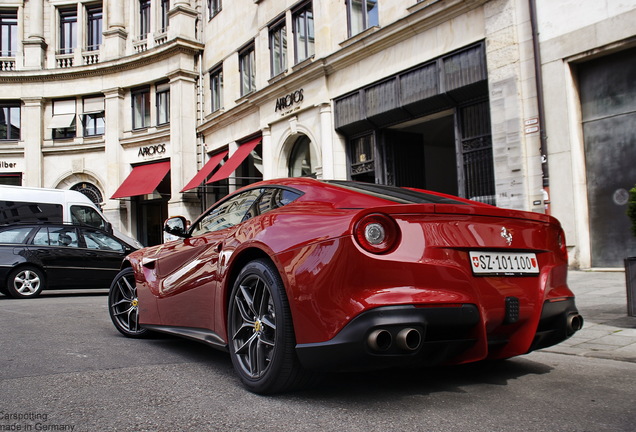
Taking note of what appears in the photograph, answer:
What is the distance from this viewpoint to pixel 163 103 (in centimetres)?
2516

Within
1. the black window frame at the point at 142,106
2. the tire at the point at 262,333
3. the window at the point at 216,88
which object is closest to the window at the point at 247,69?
the window at the point at 216,88

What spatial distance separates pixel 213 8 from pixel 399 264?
74.9 ft

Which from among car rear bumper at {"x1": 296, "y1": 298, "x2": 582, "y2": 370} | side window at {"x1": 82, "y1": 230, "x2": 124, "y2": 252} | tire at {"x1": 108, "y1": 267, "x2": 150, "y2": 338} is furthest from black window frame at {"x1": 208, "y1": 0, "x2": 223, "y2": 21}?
car rear bumper at {"x1": 296, "y1": 298, "x2": 582, "y2": 370}

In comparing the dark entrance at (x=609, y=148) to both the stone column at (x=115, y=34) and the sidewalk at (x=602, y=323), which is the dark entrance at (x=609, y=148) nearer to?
the sidewalk at (x=602, y=323)

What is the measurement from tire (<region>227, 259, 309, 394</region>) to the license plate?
3.33 ft

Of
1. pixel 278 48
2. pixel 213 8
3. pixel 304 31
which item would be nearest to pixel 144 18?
pixel 213 8

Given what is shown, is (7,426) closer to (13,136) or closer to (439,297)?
(439,297)

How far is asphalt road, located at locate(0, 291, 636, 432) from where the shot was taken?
2543 mm

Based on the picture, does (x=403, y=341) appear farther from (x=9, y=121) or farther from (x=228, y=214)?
(x=9, y=121)

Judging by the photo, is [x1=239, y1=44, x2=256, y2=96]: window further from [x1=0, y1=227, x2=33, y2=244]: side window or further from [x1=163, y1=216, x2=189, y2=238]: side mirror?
[x1=163, y1=216, x2=189, y2=238]: side mirror

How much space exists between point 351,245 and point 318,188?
75cm

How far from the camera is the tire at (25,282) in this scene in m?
10.1

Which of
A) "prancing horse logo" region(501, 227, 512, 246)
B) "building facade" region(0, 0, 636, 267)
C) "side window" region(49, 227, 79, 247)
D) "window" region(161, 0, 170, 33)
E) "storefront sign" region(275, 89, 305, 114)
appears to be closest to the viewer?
"prancing horse logo" region(501, 227, 512, 246)

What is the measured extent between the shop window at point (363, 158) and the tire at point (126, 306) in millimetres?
9967
